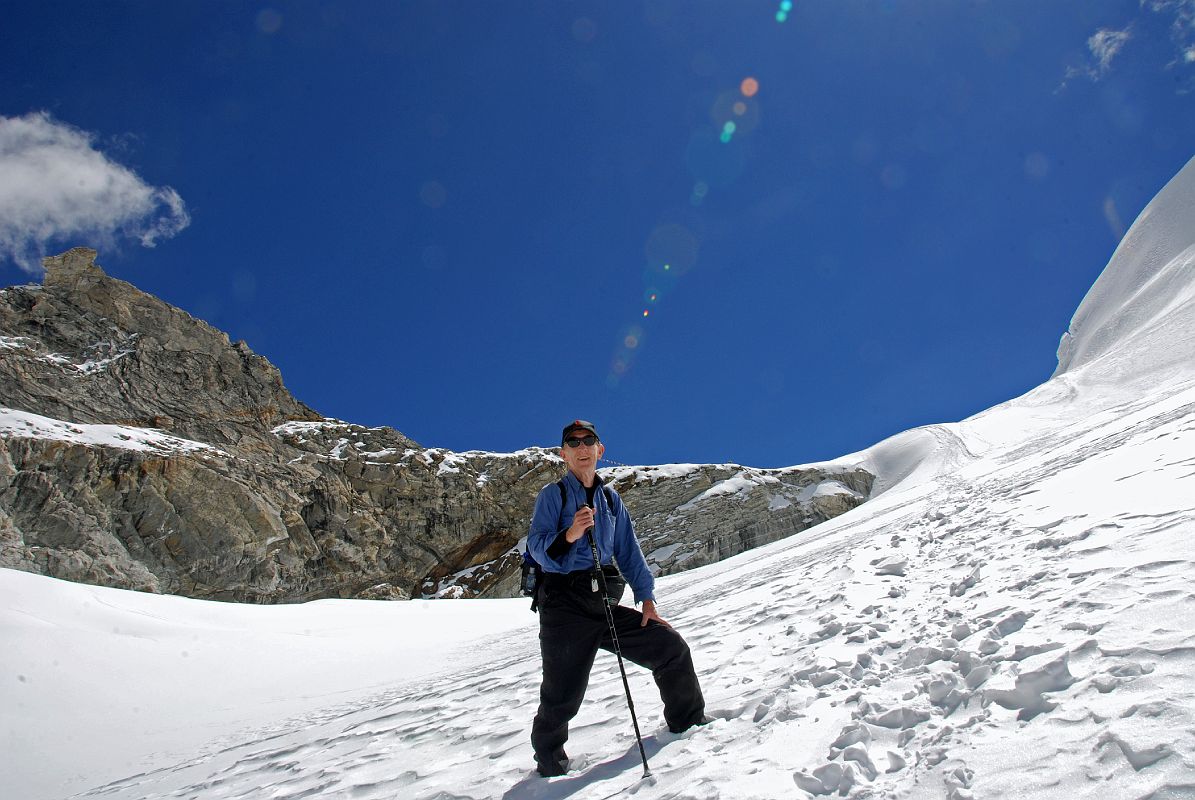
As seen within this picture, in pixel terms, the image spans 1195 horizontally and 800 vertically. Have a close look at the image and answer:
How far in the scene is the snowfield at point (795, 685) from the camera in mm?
2332

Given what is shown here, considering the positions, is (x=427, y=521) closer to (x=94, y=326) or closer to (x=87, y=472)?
(x=87, y=472)

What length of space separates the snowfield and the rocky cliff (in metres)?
32.1

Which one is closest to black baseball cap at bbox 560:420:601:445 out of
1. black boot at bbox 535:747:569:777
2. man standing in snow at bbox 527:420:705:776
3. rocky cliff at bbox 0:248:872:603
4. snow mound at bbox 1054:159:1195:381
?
man standing in snow at bbox 527:420:705:776

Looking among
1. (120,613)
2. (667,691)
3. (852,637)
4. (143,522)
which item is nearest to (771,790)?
(667,691)

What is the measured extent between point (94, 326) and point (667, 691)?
228 feet

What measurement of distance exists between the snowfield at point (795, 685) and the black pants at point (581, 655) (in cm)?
21

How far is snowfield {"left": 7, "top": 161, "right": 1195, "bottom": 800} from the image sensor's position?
233 cm

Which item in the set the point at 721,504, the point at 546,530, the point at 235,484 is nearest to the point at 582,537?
the point at 546,530

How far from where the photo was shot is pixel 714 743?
3160mm

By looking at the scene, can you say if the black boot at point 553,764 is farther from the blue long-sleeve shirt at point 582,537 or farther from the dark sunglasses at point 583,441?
the dark sunglasses at point 583,441

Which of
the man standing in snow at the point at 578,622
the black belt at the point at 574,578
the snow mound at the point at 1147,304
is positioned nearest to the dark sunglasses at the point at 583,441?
the man standing in snow at the point at 578,622

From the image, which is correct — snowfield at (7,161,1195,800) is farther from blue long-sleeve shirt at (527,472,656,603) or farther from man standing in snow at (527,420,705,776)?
blue long-sleeve shirt at (527,472,656,603)

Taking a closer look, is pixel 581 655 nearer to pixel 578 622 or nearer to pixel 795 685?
pixel 578 622

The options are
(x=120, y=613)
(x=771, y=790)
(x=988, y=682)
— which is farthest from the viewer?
(x=120, y=613)
